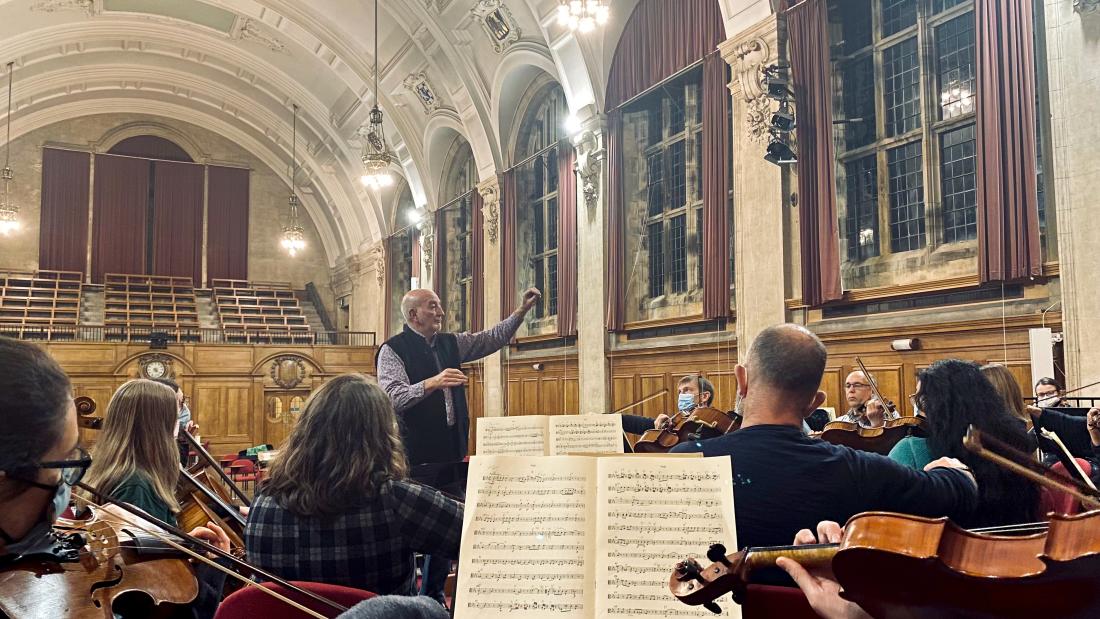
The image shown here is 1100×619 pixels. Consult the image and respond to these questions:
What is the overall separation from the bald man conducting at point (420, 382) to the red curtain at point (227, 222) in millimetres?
18697

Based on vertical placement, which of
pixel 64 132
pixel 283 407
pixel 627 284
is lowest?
pixel 283 407

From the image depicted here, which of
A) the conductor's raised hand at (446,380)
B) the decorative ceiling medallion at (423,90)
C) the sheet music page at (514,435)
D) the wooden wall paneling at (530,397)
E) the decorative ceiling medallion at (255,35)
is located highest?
the decorative ceiling medallion at (255,35)

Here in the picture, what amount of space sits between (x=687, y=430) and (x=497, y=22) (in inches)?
353

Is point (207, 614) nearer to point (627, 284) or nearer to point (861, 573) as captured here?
point (861, 573)

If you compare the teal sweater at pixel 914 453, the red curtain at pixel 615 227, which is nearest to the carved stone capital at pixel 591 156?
Answer: the red curtain at pixel 615 227

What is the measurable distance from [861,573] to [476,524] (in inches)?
33.5

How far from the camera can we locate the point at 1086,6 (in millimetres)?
5840

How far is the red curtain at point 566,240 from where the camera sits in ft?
39.1

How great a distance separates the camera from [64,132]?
66.9 feet

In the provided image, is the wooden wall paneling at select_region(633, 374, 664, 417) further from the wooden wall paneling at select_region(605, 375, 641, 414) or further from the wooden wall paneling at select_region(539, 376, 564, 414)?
the wooden wall paneling at select_region(539, 376, 564, 414)

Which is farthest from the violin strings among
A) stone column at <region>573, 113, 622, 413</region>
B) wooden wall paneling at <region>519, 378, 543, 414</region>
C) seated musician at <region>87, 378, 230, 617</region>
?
wooden wall paneling at <region>519, 378, 543, 414</region>

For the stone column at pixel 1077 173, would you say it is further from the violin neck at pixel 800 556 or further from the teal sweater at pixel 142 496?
the teal sweater at pixel 142 496

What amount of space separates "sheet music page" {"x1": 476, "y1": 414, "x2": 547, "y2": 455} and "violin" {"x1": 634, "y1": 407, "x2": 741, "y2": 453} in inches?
62.8

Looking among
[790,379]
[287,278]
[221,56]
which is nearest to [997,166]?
[790,379]
